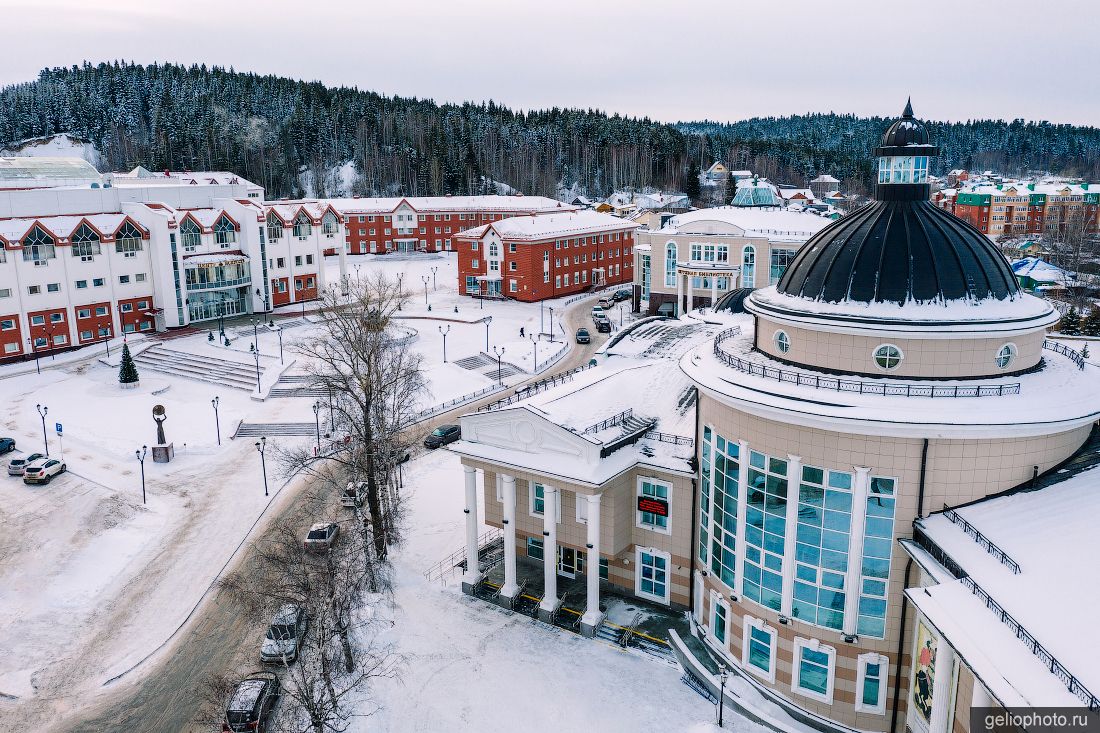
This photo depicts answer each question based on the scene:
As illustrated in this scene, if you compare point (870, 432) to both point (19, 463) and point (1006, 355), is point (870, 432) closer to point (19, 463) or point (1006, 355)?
point (1006, 355)

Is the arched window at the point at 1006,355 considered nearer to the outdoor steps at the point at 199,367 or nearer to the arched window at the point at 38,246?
A: the outdoor steps at the point at 199,367

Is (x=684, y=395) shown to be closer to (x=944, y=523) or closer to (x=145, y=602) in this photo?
(x=944, y=523)

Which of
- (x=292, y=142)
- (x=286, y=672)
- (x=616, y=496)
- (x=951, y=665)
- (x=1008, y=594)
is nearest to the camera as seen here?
(x=1008, y=594)

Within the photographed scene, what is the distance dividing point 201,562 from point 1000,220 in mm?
137434

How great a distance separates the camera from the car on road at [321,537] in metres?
30.4

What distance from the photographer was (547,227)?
8325 centimetres

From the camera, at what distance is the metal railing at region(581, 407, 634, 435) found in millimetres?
25922

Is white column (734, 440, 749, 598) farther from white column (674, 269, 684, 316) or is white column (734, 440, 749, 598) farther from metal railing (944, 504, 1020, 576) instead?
white column (674, 269, 684, 316)

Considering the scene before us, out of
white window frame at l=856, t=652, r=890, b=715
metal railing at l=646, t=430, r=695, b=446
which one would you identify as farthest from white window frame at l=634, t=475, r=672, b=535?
white window frame at l=856, t=652, r=890, b=715

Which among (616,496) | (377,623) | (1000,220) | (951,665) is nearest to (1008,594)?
(951,665)

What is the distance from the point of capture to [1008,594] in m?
15.9

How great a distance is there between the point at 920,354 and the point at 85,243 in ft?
209

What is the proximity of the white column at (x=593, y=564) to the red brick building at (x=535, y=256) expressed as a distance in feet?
186

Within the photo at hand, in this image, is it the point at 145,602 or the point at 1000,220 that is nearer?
the point at 145,602
